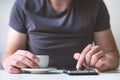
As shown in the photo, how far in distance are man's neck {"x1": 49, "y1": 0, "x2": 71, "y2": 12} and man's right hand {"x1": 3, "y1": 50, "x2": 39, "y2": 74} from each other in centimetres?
43

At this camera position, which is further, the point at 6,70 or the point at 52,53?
the point at 52,53

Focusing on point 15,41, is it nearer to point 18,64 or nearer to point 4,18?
point 18,64

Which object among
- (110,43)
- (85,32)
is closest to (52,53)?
(85,32)

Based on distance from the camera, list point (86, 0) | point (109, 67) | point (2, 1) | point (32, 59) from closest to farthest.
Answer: point (32, 59)
point (109, 67)
point (86, 0)
point (2, 1)

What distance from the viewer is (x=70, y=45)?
1292 mm

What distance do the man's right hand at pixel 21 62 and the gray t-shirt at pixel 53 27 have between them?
1.05ft

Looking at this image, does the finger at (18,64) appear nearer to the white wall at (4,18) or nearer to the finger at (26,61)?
the finger at (26,61)

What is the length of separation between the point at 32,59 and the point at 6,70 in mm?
134

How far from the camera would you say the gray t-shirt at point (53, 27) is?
50.5 inches

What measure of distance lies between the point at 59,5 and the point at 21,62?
48 centimetres

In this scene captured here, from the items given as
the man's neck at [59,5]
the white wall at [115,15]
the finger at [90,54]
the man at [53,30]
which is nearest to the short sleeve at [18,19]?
the man at [53,30]

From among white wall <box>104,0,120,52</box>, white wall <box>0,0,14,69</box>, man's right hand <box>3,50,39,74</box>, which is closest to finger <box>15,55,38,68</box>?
man's right hand <box>3,50,39,74</box>

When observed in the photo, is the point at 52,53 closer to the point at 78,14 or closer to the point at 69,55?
the point at 69,55

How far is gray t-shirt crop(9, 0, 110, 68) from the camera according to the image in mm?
1283
